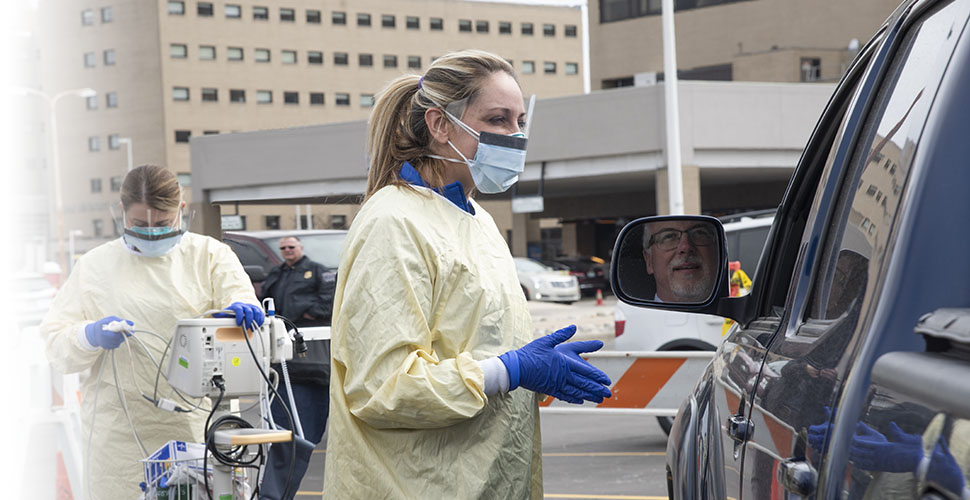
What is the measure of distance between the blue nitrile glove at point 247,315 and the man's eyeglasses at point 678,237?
81.0 inches

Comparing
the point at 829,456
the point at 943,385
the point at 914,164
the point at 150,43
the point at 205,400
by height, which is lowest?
the point at 205,400

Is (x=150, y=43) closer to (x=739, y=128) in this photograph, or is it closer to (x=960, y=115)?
(x=739, y=128)

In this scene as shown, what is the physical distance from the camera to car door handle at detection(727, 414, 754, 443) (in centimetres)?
178

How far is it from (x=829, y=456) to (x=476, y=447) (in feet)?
4.20

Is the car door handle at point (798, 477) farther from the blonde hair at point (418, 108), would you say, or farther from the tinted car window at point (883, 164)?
the blonde hair at point (418, 108)

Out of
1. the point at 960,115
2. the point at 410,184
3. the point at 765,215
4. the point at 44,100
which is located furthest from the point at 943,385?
the point at 765,215

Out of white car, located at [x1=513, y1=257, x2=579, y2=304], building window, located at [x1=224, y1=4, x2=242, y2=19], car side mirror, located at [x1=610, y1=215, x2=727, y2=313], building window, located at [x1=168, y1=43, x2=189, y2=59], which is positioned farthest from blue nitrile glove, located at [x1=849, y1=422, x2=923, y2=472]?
building window, located at [x1=224, y1=4, x2=242, y2=19]

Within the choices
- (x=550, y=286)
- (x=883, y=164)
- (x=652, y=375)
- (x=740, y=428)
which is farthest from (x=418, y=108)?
(x=550, y=286)

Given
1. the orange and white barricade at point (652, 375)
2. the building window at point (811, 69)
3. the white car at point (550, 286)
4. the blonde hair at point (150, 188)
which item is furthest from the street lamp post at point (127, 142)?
the blonde hair at point (150, 188)

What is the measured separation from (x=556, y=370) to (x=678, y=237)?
1.44 feet

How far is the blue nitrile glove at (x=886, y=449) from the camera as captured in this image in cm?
106

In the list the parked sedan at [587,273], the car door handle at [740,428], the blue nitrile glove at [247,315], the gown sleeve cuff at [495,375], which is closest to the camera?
the car door handle at [740,428]

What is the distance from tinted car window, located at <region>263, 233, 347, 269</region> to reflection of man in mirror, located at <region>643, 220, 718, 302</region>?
6130 mm

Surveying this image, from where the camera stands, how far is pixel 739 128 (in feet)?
81.3
